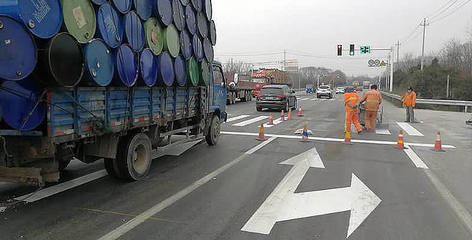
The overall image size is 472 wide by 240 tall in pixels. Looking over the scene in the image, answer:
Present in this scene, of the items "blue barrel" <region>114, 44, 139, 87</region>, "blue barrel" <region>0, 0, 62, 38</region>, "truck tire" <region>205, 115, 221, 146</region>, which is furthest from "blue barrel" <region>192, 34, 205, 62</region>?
"blue barrel" <region>0, 0, 62, 38</region>

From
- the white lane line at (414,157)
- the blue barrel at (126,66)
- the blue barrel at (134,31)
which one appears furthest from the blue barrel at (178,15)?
the white lane line at (414,157)

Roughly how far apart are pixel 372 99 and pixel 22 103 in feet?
40.1

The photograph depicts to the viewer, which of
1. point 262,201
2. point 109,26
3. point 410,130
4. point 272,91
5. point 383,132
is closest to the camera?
point 262,201

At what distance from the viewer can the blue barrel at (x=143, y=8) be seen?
21.1 ft

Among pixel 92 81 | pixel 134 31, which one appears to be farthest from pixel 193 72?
pixel 92 81

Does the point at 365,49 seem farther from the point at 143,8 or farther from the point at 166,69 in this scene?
the point at 143,8

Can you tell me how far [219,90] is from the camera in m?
11.1

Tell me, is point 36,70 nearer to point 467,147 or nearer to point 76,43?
point 76,43

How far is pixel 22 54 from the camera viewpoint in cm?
435

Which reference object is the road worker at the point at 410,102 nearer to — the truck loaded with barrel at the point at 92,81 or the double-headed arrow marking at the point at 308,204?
the double-headed arrow marking at the point at 308,204

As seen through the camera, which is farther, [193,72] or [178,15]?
[193,72]

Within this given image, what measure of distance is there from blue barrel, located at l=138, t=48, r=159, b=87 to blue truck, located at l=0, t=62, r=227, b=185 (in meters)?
0.13

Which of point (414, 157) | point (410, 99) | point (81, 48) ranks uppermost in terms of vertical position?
point (81, 48)

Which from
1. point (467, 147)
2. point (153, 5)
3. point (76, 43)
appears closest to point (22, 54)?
point (76, 43)
